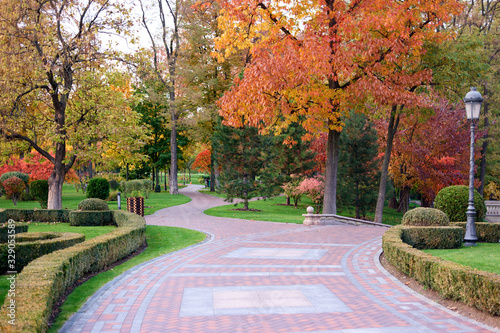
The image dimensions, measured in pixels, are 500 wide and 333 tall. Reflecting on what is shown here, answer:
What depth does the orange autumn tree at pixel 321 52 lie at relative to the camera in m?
16.1

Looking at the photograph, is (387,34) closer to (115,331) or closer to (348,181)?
(348,181)

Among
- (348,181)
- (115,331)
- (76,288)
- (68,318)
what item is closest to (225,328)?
(115,331)

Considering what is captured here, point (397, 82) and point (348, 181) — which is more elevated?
point (397, 82)

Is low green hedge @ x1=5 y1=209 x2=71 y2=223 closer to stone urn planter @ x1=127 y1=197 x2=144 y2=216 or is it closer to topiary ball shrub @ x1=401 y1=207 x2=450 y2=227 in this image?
stone urn planter @ x1=127 y1=197 x2=144 y2=216

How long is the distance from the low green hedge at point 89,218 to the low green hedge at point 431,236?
12.7 m

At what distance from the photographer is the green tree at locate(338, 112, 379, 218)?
83.1ft

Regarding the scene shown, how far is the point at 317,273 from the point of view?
9.33 meters

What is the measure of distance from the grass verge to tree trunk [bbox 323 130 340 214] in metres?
6.92

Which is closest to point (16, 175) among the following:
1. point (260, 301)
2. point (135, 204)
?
point (135, 204)

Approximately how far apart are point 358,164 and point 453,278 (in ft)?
62.4

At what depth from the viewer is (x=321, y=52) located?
15.4 meters

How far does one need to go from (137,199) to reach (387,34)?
580 inches

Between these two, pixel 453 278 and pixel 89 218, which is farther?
pixel 89 218

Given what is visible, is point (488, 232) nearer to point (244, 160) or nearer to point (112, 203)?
point (244, 160)
